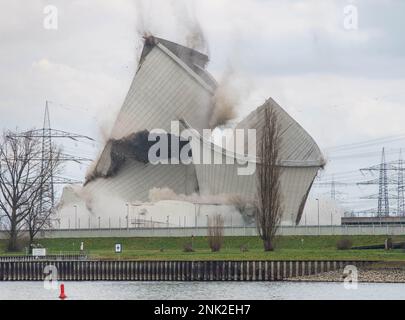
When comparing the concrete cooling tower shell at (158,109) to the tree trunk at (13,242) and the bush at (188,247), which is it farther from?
the tree trunk at (13,242)

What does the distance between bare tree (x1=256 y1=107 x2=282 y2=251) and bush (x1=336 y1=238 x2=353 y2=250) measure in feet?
22.5

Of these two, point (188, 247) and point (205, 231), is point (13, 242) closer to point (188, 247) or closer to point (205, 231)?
point (188, 247)

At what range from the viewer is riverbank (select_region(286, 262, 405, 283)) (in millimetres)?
75062

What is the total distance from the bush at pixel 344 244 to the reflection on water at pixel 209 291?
21332 mm

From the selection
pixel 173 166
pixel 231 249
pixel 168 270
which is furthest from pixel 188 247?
pixel 173 166

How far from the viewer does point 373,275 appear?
75750mm

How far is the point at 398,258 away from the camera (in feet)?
263

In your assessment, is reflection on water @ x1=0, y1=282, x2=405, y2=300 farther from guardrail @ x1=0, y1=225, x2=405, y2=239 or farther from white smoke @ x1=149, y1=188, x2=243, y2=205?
white smoke @ x1=149, y1=188, x2=243, y2=205

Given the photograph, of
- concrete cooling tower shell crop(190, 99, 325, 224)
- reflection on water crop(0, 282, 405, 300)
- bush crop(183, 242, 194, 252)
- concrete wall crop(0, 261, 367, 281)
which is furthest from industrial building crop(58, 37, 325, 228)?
reflection on water crop(0, 282, 405, 300)

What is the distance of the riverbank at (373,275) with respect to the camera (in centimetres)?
7506

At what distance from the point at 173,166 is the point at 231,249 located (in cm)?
3560
